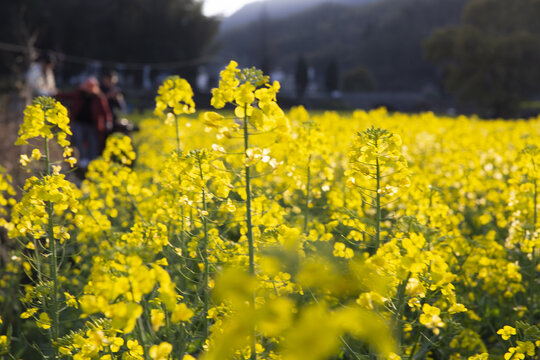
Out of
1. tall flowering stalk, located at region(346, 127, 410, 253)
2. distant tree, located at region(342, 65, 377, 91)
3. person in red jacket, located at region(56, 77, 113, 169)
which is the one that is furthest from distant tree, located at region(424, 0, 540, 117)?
distant tree, located at region(342, 65, 377, 91)

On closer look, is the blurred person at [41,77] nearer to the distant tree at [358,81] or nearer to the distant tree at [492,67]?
the distant tree at [492,67]

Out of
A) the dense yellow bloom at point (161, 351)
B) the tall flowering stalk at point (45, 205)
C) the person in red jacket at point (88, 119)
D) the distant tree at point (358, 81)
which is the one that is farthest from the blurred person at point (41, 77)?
the distant tree at point (358, 81)

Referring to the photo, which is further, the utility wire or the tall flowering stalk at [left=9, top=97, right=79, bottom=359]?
the utility wire

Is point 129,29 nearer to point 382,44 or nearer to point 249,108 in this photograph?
point 249,108

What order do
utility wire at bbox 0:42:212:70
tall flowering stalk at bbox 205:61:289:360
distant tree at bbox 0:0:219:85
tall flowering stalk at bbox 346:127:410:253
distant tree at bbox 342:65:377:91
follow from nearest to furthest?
tall flowering stalk at bbox 205:61:289:360 < tall flowering stalk at bbox 346:127:410:253 < distant tree at bbox 0:0:219:85 < utility wire at bbox 0:42:212:70 < distant tree at bbox 342:65:377:91

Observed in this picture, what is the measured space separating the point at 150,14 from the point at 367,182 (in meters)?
46.0

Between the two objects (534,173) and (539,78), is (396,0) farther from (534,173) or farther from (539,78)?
(534,173)

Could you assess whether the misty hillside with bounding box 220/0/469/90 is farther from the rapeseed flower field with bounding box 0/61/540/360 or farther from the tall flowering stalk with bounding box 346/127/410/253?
the tall flowering stalk with bounding box 346/127/410/253

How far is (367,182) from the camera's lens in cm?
230

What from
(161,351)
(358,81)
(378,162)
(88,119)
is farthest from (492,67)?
(358,81)

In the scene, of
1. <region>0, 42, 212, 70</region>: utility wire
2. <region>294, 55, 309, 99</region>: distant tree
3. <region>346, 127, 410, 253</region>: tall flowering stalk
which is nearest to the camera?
<region>346, 127, 410, 253</region>: tall flowering stalk

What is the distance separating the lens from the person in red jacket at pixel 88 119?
26.8ft

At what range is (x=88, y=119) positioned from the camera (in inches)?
334

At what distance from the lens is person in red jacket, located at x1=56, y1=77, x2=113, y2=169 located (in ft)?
26.8
